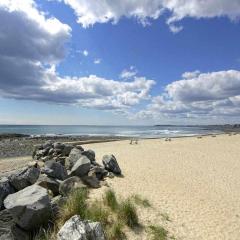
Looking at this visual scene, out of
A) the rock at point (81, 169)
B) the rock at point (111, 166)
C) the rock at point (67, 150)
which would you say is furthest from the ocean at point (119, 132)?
the rock at point (81, 169)

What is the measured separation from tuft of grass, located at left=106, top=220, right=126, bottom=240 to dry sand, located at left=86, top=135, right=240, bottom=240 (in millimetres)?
240

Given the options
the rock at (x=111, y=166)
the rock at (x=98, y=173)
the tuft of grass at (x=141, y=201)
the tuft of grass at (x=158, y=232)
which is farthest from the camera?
the rock at (x=111, y=166)

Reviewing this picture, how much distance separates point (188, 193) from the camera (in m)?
13.5

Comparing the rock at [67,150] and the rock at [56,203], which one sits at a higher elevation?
the rock at [67,150]

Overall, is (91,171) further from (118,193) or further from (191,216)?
(191,216)

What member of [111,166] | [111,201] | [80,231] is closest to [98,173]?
[111,166]

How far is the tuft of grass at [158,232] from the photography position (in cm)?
880

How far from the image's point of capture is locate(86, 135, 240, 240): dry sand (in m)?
9.72

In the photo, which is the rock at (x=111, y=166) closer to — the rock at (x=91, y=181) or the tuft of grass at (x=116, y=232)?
the rock at (x=91, y=181)

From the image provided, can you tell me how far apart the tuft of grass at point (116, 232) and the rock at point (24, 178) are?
140 inches

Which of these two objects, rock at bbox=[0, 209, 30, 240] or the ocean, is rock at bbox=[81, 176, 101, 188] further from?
the ocean

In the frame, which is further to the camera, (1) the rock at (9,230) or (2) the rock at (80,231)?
(1) the rock at (9,230)

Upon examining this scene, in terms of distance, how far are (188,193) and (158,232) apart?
4.69 m

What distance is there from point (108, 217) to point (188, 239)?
2.16 m
